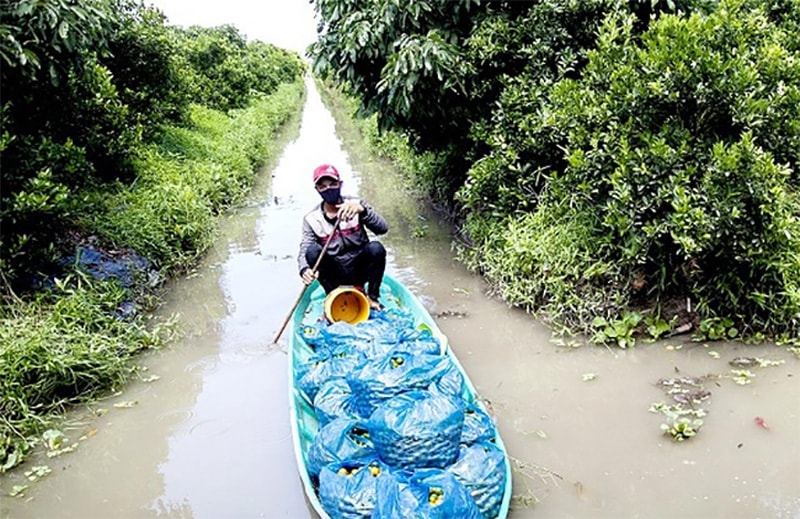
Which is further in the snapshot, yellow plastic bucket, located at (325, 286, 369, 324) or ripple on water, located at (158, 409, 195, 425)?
yellow plastic bucket, located at (325, 286, 369, 324)

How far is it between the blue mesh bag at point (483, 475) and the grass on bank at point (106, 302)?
9.34 feet

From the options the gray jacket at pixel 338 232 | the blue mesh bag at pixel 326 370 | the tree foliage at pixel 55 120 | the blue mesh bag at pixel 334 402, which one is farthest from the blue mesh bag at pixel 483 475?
the tree foliage at pixel 55 120

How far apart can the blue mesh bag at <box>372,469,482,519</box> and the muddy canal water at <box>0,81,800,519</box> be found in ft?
2.51

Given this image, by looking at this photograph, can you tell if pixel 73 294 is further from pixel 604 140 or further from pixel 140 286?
pixel 604 140

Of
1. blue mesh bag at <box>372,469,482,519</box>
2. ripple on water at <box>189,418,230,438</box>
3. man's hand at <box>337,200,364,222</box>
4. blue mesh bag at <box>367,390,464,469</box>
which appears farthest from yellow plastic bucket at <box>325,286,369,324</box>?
blue mesh bag at <box>372,469,482,519</box>

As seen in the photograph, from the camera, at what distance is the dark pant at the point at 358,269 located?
5309mm

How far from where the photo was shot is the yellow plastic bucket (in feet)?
16.6

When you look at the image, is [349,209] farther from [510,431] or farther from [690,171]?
[690,171]

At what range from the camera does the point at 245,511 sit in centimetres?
346

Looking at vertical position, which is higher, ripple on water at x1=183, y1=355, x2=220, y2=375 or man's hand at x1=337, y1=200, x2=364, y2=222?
man's hand at x1=337, y1=200, x2=364, y2=222

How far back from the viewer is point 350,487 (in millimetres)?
2812

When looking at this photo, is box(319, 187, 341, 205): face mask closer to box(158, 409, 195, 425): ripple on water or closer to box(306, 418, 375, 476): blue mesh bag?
box(158, 409, 195, 425): ripple on water

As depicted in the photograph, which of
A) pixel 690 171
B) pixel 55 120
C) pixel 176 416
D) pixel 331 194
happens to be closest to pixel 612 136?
pixel 690 171

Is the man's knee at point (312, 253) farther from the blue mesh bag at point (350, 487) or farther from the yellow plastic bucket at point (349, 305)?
the blue mesh bag at point (350, 487)
